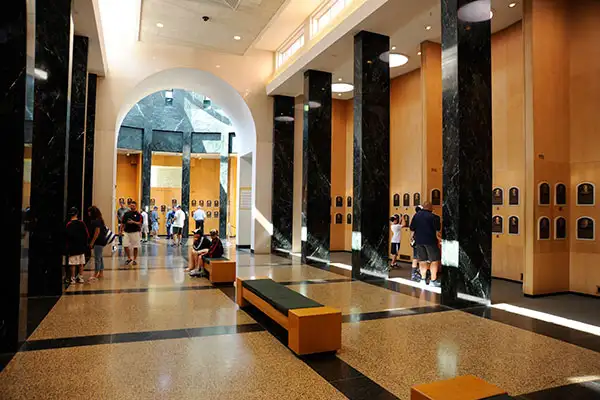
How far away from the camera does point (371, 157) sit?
389 inches

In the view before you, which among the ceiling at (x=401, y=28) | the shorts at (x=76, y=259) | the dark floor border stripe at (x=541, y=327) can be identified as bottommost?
the dark floor border stripe at (x=541, y=327)

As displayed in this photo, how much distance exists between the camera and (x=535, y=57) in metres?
8.27

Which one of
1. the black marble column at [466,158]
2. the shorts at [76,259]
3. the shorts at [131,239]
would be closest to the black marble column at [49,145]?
the shorts at [76,259]

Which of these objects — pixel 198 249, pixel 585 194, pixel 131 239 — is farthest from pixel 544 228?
pixel 131 239

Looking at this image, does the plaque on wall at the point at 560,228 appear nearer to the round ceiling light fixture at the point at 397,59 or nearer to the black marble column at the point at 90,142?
the round ceiling light fixture at the point at 397,59

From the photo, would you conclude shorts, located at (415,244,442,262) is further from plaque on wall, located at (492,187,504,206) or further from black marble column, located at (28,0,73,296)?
black marble column, located at (28,0,73,296)

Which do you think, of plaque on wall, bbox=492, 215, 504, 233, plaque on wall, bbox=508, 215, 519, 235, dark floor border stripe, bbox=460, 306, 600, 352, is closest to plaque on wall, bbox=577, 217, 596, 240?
plaque on wall, bbox=508, 215, 519, 235

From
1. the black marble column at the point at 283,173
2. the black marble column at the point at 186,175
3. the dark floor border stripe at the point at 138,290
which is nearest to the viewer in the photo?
the dark floor border stripe at the point at 138,290

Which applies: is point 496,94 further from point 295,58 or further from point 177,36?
point 177,36

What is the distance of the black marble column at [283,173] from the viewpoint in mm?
15117

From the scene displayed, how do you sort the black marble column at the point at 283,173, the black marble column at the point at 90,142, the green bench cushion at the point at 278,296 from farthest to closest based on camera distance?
the black marble column at the point at 283,173 < the black marble column at the point at 90,142 < the green bench cushion at the point at 278,296

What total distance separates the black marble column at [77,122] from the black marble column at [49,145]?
337cm

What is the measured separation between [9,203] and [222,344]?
281 centimetres

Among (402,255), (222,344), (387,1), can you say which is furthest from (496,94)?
(222,344)
